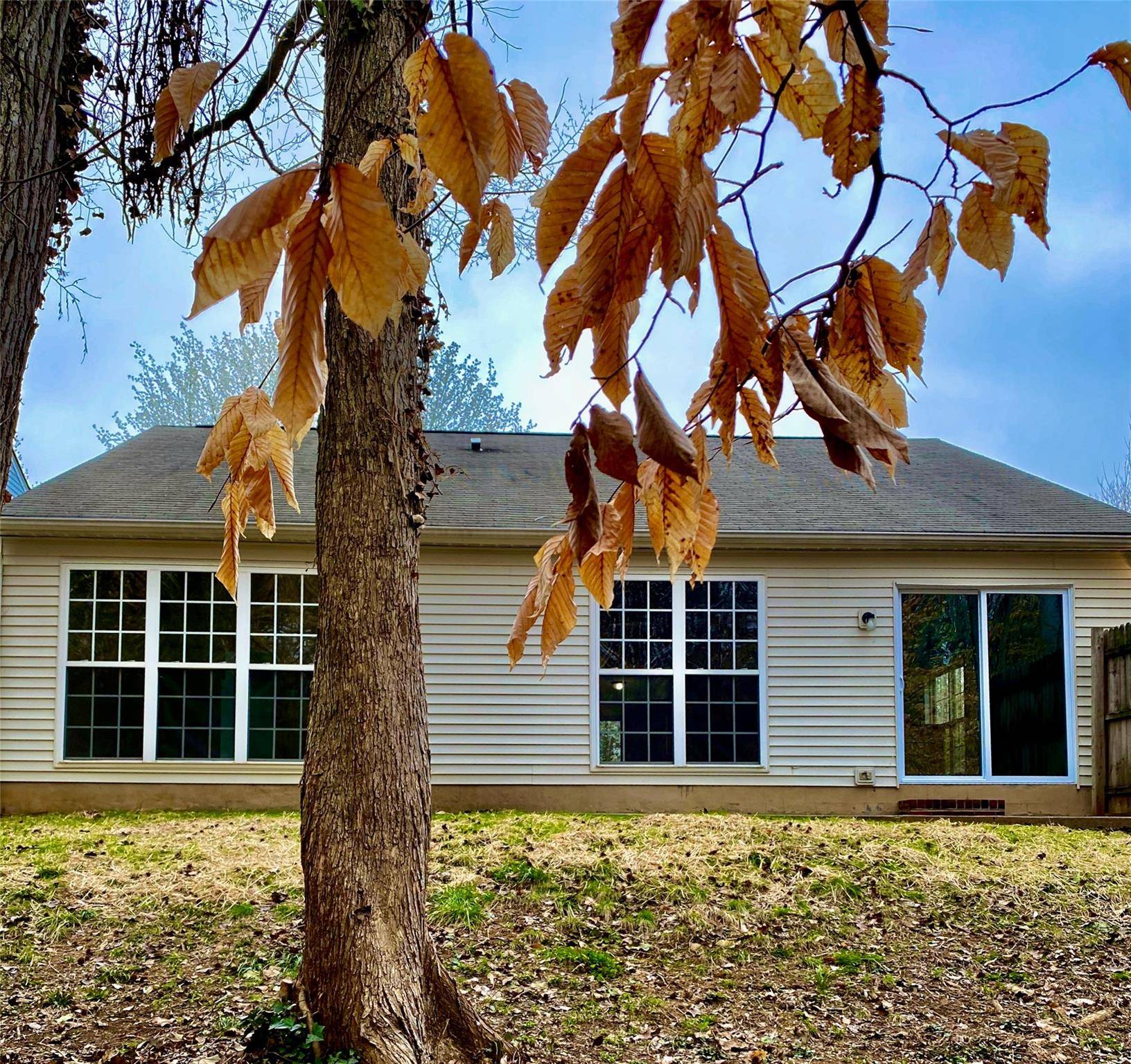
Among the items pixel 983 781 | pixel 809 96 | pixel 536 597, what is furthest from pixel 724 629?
pixel 809 96

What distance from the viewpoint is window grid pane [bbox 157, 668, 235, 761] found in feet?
30.7

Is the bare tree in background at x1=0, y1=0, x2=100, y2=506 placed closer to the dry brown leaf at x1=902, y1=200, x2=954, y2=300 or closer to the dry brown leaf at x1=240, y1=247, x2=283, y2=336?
the dry brown leaf at x1=240, y1=247, x2=283, y2=336

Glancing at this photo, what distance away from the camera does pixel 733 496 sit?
10.6 m

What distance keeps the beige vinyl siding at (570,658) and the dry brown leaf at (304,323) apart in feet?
29.0

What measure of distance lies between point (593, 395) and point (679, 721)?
9032mm

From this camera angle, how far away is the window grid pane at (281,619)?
376 inches

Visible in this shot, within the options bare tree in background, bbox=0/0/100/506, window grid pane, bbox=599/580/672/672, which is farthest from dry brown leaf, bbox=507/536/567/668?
window grid pane, bbox=599/580/672/672

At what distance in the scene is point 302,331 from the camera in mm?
701

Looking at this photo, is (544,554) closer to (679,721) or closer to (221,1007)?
(221,1007)

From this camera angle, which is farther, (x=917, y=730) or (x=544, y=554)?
(x=917, y=730)

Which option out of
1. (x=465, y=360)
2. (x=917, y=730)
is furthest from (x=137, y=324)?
(x=917, y=730)

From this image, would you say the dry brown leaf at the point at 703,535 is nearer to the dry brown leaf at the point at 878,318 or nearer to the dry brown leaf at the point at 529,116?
the dry brown leaf at the point at 878,318

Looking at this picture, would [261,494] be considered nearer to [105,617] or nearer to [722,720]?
[722,720]

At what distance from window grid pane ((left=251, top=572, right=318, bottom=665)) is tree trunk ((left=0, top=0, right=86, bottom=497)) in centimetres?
727
